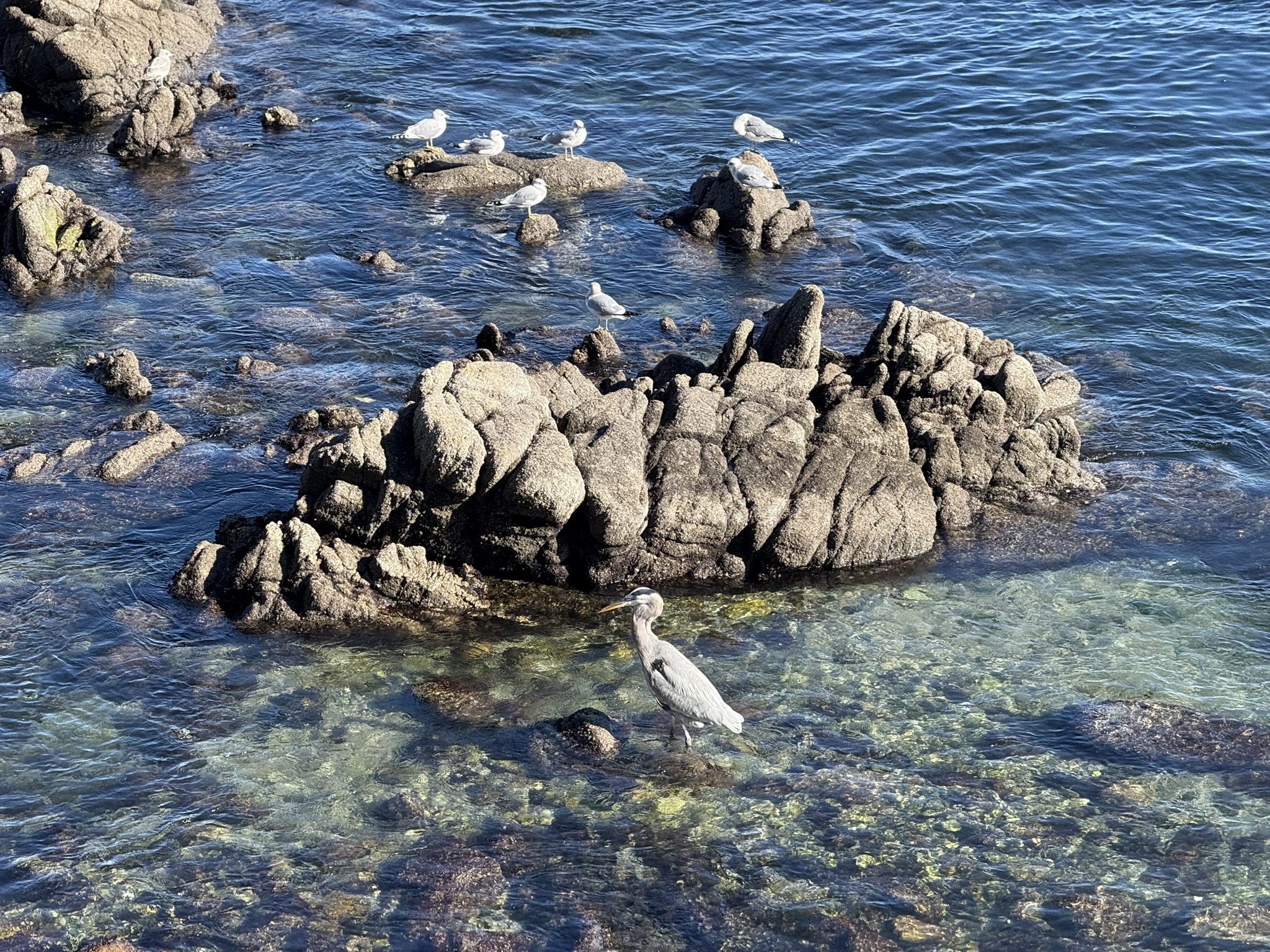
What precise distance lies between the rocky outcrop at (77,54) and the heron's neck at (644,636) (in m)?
19.5

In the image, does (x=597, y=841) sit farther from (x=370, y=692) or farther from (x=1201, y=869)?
(x=1201, y=869)

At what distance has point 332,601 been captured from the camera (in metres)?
12.8

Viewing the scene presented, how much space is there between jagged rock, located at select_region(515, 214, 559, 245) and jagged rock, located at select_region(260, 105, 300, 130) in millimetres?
7021

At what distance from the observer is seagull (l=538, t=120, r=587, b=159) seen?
24.4m

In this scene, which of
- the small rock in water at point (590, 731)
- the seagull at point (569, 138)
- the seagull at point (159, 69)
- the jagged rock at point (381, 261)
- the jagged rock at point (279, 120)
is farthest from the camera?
the seagull at point (159, 69)

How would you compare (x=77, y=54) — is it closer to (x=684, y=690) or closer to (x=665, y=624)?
(x=665, y=624)

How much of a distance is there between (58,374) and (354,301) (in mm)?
4408

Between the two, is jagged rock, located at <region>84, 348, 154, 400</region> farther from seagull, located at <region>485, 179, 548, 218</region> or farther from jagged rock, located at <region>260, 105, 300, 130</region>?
jagged rock, located at <region>260, 105, 300, 130</region>

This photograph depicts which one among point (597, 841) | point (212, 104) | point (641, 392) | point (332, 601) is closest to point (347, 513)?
point (332, 601)

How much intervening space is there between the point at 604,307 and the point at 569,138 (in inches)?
275

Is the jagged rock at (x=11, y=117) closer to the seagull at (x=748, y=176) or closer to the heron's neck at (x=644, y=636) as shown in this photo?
the seagull at (x=748, y=176)

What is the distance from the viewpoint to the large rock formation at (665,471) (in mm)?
13023

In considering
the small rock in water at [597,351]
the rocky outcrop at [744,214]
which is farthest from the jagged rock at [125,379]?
the rocky outcrop at [744,214]

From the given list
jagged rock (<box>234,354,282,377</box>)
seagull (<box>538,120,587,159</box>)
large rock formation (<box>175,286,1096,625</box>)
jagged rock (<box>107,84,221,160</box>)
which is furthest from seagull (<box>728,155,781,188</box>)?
jagged rock (<box>107,84,221,160</box>)
